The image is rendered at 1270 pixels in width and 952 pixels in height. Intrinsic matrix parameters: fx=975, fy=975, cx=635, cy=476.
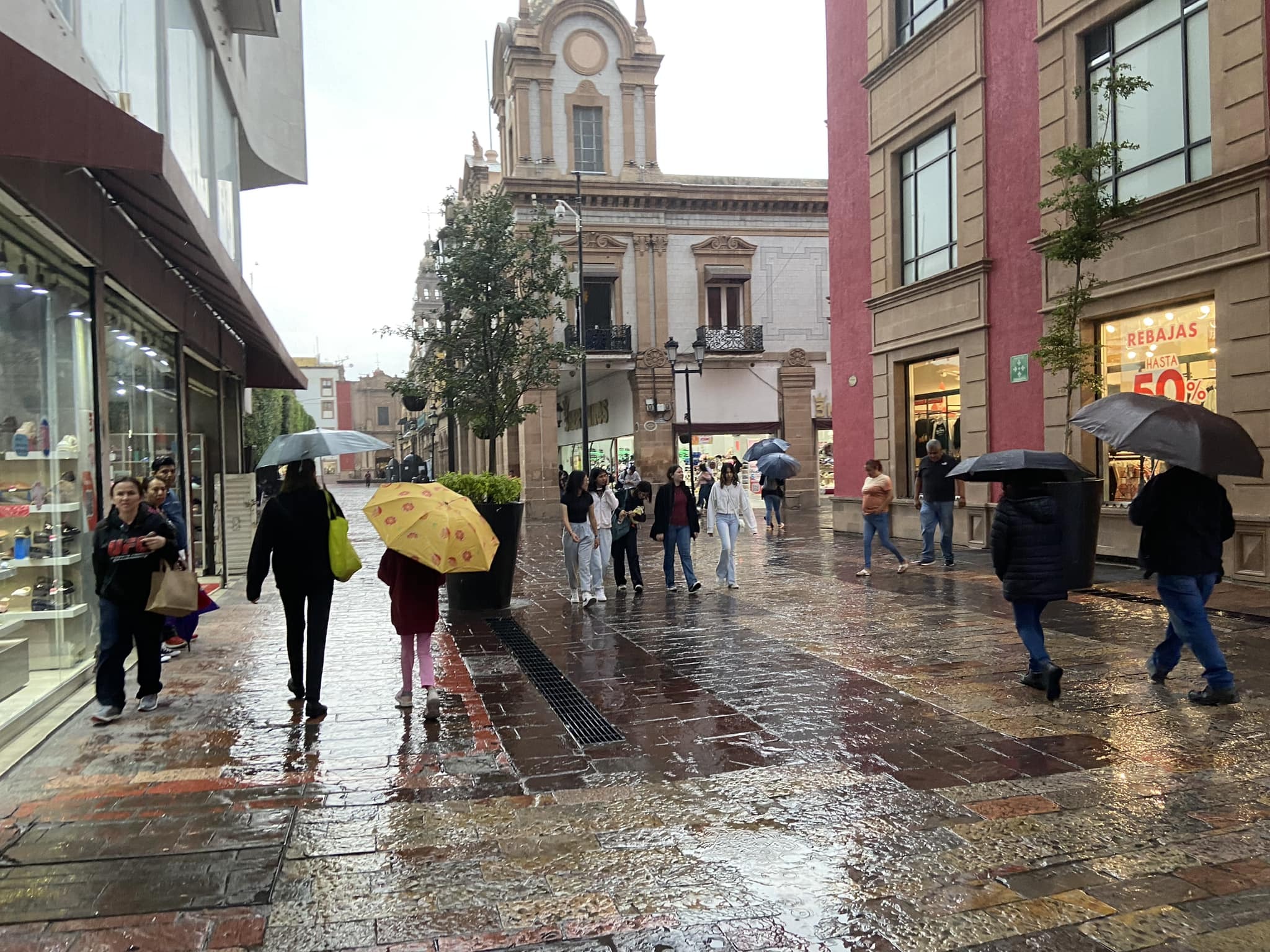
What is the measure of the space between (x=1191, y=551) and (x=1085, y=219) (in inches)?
268

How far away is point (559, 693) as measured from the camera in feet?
22.9

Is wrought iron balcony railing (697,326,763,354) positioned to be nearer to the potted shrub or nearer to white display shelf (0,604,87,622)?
the potted shrub

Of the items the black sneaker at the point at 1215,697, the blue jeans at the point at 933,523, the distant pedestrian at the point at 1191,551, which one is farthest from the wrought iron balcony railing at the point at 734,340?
the black sneaker at the point at 1215,697

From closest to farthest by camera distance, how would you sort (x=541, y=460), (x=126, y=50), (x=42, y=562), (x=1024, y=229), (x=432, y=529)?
(x=432, y=529)
(x=42, y=562)
(x=126, y=50)
(x=1024, y=229)
(x=541, y=460)

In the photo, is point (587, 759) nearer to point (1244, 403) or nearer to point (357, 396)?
point (1244, 403)

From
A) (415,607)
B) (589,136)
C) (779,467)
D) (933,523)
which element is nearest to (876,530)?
(933,523)

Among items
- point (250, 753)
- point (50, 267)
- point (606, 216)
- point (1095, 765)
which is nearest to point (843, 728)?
point (1095, 765)

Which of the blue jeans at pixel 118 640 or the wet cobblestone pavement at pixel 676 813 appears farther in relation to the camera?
the blue jeans at pixel 118 640

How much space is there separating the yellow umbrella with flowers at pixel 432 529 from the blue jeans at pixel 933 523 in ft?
29.2

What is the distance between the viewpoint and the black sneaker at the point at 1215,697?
5.99 m

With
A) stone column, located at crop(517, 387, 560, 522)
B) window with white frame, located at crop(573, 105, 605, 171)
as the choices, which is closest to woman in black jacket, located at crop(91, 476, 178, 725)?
stone column, located at crop(517, 387, 560, 522)

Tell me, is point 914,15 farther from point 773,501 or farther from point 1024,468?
point 1024,468

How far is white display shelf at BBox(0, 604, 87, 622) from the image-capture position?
20.9ft

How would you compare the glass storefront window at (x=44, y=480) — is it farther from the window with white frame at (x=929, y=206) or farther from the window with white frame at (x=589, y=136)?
the window with white frame at (x=589, y=136)
